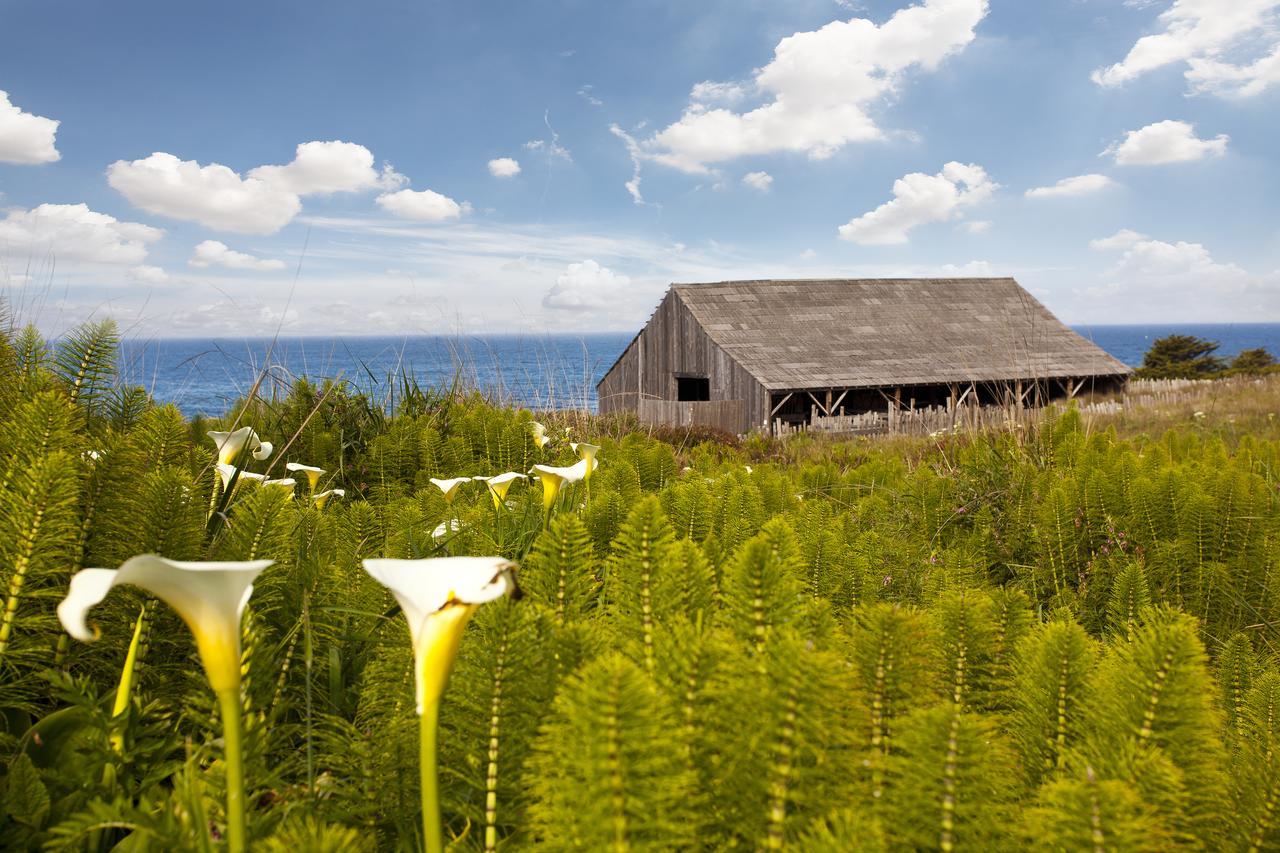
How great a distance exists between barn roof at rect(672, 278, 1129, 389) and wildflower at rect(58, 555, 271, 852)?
26.1 m

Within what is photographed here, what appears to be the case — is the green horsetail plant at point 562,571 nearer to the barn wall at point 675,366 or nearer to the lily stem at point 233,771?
the lily stem at point 233,771

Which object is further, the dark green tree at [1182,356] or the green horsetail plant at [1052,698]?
the dark green tree at [1182,356]

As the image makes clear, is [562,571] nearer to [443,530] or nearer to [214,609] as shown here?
[214,609]

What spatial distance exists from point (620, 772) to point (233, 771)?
0.39 meters

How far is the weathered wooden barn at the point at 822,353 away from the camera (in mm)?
27969

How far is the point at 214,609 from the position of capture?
82 cm

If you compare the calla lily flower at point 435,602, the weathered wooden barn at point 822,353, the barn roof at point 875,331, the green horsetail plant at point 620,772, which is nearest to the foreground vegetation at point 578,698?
the green horsetail plant at point 620,772

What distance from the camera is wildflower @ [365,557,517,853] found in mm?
817

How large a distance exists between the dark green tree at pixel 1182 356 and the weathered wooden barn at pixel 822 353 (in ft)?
86.1

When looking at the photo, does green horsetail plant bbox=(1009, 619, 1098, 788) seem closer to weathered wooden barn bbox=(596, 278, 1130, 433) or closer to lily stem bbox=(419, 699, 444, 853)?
lily stem bbox=(419, 699, 444, 853)

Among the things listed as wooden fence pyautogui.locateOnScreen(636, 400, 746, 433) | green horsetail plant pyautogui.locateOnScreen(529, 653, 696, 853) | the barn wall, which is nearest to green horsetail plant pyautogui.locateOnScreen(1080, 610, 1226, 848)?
green horsetail plant pyautogui.locateOnScreen(529, 653, 696, 853)

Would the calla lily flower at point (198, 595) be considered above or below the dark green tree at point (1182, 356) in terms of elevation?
below

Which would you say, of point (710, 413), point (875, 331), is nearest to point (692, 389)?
point (710, 413)

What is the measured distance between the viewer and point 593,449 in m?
2.81
